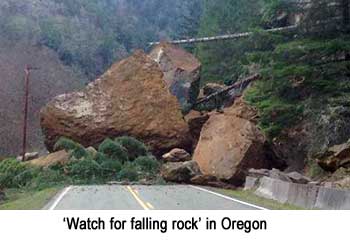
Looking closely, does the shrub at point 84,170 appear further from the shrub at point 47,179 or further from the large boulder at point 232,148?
the large boulder at point 232,148

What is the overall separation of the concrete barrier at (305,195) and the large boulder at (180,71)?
20.3 meters

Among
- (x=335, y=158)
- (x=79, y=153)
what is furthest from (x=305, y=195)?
(x=79, y=153)

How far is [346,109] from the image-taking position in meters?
21.6

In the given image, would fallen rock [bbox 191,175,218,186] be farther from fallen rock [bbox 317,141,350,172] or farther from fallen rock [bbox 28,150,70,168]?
fallen rock [bbox 28,150,70,168]

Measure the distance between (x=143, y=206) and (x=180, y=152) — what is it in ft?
51.9

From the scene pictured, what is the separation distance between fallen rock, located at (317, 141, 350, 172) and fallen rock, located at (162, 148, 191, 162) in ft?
30.5

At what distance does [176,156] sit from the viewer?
1131 inches

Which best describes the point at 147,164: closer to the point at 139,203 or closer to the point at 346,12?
the point at 346,12

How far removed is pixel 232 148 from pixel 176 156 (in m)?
A: 2.97

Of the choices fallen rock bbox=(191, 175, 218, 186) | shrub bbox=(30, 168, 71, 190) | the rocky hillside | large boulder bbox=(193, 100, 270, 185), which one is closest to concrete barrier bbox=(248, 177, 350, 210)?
fallen rock bbox=(191, 175, 218, 186)

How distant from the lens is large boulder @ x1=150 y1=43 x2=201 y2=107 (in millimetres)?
40681

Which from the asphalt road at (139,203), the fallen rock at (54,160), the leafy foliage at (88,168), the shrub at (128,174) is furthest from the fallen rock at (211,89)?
the asphalt road at (139,203)

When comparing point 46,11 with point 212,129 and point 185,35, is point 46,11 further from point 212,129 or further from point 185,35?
point 212,129

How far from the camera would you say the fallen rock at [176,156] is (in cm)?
2856
